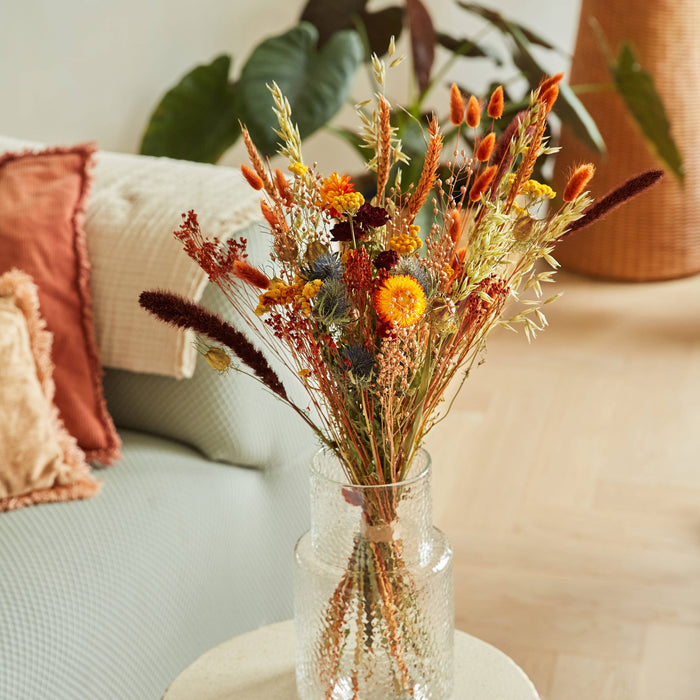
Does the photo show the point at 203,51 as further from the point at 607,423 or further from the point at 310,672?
the point at 310,672

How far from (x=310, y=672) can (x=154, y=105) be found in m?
2.10

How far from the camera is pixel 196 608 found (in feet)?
3.90

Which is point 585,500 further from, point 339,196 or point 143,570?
point 339,196

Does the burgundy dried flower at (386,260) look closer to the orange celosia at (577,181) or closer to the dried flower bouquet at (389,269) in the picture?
the dried flower bouquet at (389,269)

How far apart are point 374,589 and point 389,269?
283 mm

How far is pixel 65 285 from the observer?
1255 mm

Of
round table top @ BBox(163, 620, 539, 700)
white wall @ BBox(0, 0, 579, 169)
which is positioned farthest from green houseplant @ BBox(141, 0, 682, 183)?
round table top @ BBox(163, 620, 539, 700)

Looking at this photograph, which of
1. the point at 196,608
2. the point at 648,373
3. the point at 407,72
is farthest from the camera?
the point at 407,72

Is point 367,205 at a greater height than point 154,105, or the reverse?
point 367,205

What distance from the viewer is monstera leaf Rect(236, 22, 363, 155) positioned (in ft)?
7.04

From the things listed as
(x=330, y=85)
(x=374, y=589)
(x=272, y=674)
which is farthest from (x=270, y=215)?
(x=330, y=85)

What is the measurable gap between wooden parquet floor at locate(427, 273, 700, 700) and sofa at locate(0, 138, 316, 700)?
50cm

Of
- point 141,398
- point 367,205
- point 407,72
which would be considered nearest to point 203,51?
point 407,72

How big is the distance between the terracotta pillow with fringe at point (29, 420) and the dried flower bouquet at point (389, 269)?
50cm
